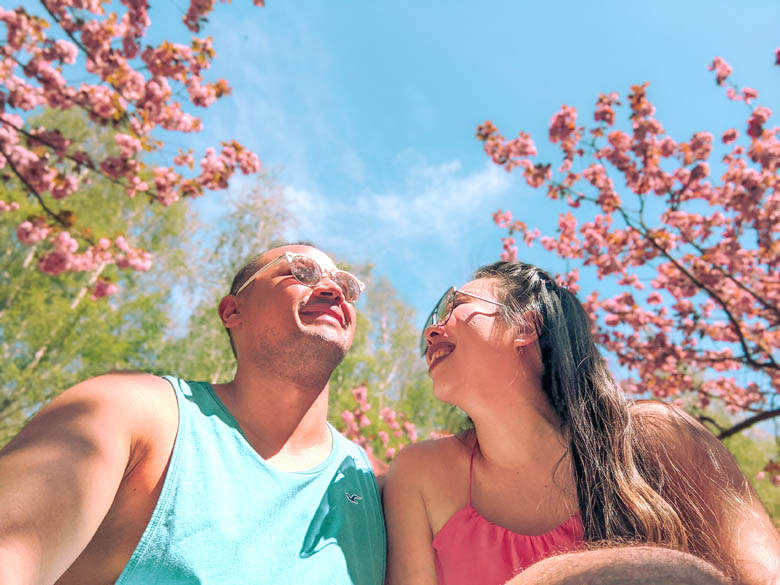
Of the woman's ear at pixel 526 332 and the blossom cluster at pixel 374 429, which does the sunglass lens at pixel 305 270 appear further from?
the blossom cluster at pixel 374 429

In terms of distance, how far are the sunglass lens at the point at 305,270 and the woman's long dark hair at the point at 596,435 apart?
909mm

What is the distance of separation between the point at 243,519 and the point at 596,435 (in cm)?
148

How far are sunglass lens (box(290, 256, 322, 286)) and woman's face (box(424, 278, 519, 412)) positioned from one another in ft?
2.48

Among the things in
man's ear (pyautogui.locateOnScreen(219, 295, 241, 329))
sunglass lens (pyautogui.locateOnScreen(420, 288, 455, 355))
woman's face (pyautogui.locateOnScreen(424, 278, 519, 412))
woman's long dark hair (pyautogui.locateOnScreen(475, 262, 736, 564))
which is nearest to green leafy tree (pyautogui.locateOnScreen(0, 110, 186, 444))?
man's ear (pyautogui.locateOnScreen(219, 295, 241, 329))

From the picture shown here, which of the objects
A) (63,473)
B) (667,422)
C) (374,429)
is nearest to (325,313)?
(63,473)

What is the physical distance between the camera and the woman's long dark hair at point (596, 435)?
176cm

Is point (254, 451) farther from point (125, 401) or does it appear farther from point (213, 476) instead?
point (125, 401)

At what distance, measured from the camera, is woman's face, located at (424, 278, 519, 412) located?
2105 millimetres

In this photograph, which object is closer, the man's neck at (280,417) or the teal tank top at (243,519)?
the teal tank top at (243,519)

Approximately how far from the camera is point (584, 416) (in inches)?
82.0

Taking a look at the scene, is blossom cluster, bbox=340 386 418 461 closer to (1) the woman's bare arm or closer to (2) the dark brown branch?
(2) the dark brown branch

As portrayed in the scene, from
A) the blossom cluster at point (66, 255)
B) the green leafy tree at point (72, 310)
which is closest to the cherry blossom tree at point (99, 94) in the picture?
the blossom cluster at point (66, 255)

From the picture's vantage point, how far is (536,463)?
2.07m

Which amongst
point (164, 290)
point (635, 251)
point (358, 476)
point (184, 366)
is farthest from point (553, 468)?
point (164, 290)
